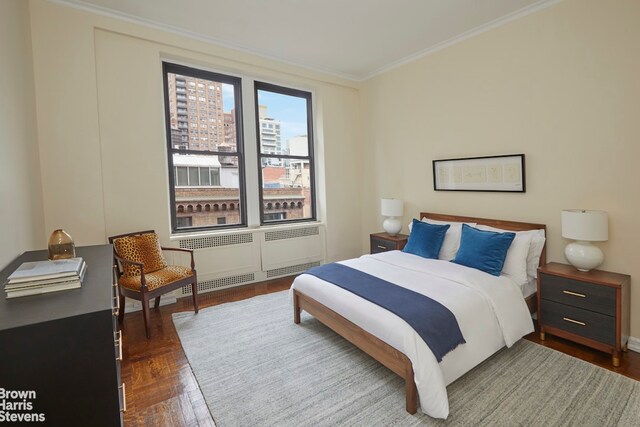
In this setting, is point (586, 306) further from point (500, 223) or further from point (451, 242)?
point (451, 242)

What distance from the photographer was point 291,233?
4621mm

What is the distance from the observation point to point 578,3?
2.73 m

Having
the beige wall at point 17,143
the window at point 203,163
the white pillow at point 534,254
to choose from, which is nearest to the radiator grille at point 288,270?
the window at point 203,163

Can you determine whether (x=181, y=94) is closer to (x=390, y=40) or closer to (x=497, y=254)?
(x=390, y=40)

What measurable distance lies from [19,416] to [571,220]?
11.5 ft

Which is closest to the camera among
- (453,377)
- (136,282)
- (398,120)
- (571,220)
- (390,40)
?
(453,377)

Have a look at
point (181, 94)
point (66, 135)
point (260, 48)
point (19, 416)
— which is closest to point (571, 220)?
point (19, 416)

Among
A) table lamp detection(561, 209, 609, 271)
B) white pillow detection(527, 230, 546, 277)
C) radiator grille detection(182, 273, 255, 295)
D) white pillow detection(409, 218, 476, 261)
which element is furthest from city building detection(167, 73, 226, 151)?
table lamp detection(561, 209, 609, 271)

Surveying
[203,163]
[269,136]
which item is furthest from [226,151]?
[269,136]

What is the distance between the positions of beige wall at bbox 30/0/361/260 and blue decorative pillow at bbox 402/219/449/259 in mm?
2923

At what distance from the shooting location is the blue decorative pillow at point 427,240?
3443mm

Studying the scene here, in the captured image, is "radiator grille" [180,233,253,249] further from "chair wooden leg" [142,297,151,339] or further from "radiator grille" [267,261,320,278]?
"chair wooden leg" [142,297,151,339]

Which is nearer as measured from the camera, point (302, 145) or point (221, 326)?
point (221, 326)

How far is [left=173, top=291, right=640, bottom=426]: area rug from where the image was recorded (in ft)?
6.03
